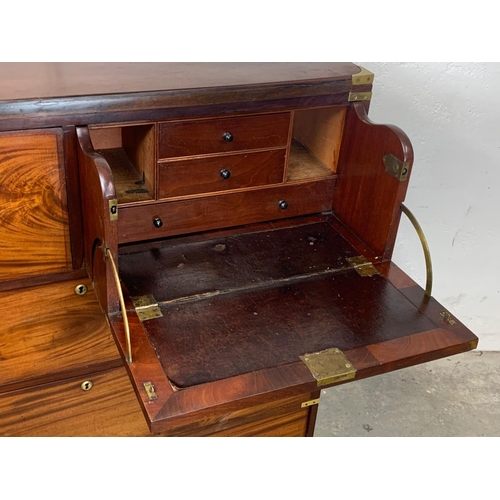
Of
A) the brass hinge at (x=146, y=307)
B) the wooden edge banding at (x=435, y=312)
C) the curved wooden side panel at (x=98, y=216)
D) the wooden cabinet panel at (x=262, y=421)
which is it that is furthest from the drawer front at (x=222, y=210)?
the wooden cabinet panel at (x=262, y=421)

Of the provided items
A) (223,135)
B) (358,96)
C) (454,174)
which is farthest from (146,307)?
(454,174)

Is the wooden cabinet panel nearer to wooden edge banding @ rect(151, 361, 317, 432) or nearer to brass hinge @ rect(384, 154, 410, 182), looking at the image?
wooden edge banding @ rect(151, 361, 317, 432)

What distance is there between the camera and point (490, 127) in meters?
2.63

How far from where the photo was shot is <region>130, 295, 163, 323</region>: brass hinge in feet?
4.97

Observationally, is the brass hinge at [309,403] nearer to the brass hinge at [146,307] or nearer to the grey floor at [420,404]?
the brass hinge at [146,307]

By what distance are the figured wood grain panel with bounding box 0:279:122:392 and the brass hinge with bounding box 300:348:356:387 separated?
26.3 inches

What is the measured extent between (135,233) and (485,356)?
7.04ft

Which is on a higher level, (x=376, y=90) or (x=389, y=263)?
(x=376, y=90)

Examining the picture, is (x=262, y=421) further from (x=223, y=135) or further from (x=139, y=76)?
(x=139, y=76)

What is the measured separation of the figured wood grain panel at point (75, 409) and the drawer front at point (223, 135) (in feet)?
2.30

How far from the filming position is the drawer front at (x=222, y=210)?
1.72 metres

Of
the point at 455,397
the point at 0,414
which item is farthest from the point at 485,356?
the point at 0,414

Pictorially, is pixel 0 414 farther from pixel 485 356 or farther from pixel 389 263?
pixel 485 356

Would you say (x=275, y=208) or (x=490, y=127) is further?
(x=490, y=127)
